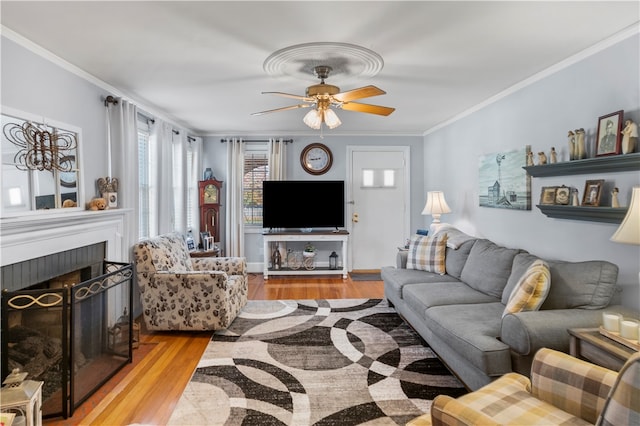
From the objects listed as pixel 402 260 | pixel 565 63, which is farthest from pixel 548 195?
pixel 402 260

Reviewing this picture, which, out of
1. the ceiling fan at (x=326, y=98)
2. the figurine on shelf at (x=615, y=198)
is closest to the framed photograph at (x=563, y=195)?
the figurine on shelf at (x=615, y=198)

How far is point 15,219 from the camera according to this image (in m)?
2.22

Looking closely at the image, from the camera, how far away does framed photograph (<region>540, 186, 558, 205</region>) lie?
2963 mm

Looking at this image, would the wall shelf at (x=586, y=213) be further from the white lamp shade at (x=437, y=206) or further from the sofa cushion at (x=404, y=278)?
the white lamp shade at (x=437, y=206)

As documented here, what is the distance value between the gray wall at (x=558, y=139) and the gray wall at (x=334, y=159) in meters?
1.42

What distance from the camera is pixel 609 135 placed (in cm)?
244

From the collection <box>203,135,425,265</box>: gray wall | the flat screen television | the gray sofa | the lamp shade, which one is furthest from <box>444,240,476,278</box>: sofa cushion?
<box>203,135,425,265</box>: gray wall

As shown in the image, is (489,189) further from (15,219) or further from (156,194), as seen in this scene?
(15,219)

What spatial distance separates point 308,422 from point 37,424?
149cm

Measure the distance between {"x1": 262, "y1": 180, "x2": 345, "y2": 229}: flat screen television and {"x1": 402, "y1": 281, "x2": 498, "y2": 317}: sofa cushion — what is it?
2632 millimetres

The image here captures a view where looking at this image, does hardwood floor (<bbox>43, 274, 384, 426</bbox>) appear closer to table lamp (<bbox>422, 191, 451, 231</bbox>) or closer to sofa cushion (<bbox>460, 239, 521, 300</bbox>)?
sofa cushion (<bbox>460, 239, 521, 300</bbox>)

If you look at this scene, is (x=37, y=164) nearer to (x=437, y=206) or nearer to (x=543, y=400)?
(x=543, y=400)

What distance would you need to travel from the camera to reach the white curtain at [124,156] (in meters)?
3.55

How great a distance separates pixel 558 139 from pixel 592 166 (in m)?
0.57
